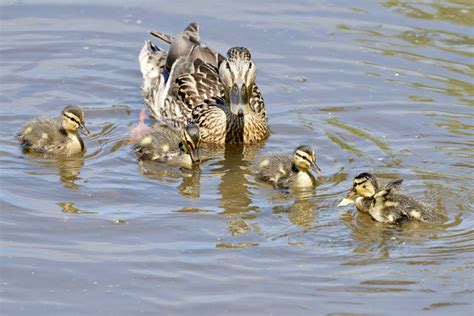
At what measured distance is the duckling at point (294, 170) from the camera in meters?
7.63

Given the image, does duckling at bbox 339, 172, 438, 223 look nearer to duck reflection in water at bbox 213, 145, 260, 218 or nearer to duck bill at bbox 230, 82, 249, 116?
duck reflection in water at bbox 213, 145, 260, 218

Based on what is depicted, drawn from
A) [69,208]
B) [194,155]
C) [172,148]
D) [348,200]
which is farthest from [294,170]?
[69,208]

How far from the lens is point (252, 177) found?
8.02 meters

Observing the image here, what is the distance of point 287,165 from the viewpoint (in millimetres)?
7809

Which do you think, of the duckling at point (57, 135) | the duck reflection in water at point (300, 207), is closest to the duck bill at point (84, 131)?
the duckling at point (57, 135)

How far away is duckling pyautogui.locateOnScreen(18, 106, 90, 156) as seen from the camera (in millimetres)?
8180

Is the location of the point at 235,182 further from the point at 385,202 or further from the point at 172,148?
the point at 385,202

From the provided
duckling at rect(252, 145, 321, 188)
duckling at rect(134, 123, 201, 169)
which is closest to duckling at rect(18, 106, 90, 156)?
duckling at rect(134, 123, 201, 169)

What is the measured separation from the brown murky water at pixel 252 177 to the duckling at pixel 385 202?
2.9 inches

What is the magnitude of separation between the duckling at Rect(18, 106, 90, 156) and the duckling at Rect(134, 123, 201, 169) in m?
0.46

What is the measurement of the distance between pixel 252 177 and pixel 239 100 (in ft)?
3.18

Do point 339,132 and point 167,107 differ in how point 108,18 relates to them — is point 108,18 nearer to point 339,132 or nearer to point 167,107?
point 167,107

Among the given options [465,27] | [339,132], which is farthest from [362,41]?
[339,132]

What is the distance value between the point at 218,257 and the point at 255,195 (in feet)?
4.17
